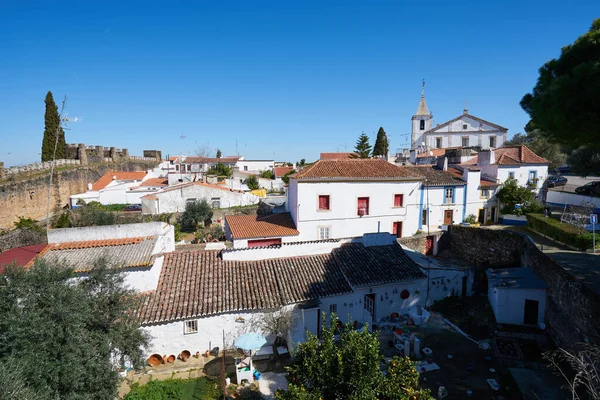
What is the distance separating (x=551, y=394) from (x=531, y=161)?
2813cm

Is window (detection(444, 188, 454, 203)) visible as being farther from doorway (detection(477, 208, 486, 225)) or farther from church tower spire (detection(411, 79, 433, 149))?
church tower spire (detection(411, 79, 433, 149))

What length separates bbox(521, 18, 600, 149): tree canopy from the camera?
414 inches

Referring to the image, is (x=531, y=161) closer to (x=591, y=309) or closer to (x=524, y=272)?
(x=524, y=272)

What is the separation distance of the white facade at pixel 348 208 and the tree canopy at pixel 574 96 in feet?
46.3

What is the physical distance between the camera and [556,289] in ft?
46.4

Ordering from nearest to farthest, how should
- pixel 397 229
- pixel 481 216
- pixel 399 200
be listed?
pixel 399 200 < pixel 397 229 < pixel 481 216

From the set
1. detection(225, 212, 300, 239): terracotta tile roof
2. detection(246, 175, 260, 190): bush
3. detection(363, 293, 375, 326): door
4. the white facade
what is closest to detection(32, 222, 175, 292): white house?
detection(225, 212, 300, 239): terracotta tile roof

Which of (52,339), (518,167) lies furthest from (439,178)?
(52,339)

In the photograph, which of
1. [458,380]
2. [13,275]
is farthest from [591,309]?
A: [13,275]

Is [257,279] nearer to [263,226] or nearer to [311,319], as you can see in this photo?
[311,319]

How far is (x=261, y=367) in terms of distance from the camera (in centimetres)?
1320

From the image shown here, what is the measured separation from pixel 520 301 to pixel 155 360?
16327mm

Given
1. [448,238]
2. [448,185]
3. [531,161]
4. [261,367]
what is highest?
[531,161]

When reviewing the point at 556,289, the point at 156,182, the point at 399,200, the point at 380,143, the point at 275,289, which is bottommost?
the point at 275,289
